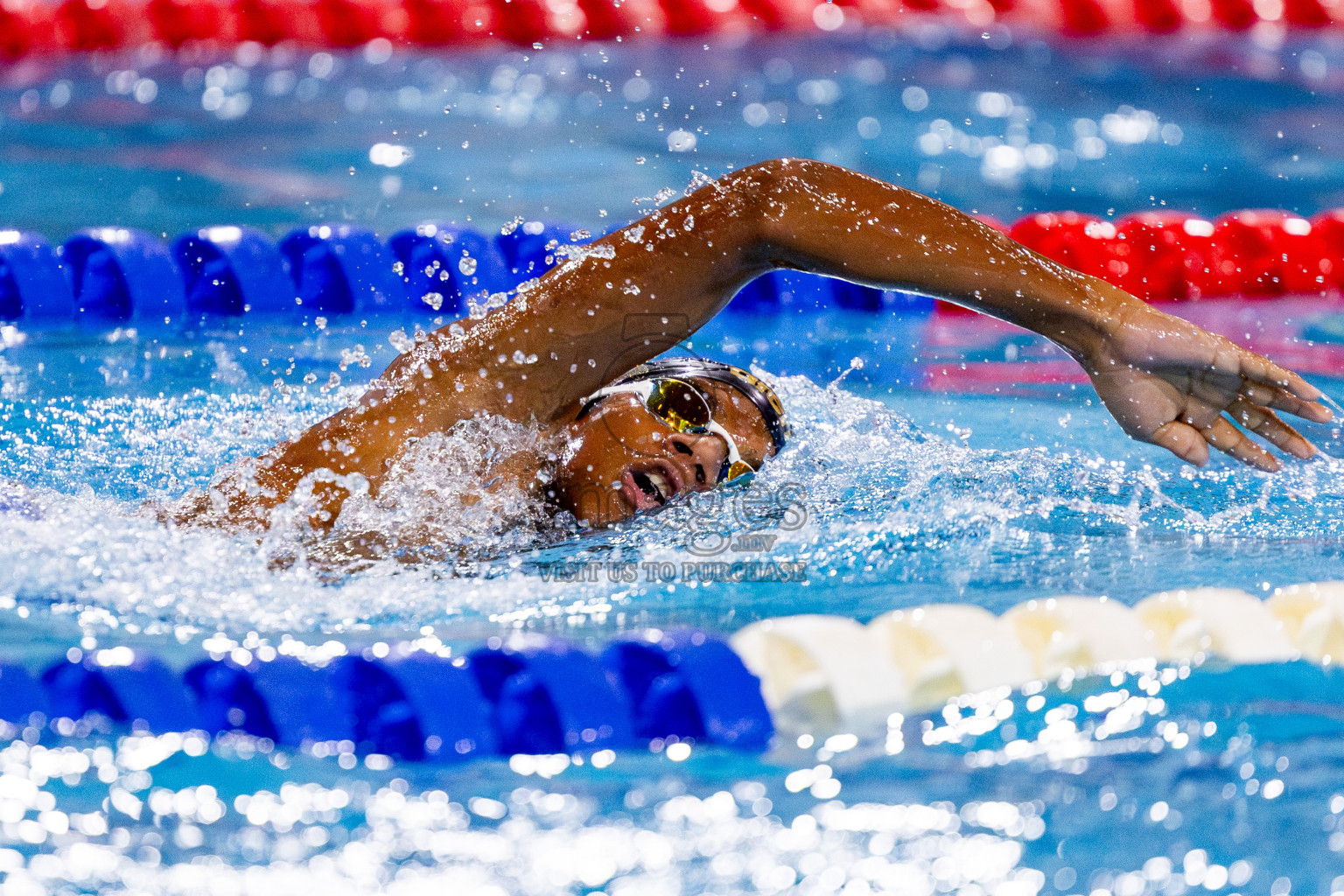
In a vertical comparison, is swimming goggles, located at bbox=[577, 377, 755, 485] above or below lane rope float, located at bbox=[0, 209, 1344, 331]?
below

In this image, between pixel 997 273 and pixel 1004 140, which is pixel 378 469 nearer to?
pixel 997 273

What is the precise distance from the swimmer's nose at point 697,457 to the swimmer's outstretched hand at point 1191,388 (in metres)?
0.58

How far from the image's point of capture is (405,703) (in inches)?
61.8

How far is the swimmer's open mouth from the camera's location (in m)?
2.04

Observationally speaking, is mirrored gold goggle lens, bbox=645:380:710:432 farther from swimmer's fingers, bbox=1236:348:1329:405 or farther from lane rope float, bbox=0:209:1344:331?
lane rope float, bbox=0:209:1344:331

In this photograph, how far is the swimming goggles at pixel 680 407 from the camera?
6.82ft

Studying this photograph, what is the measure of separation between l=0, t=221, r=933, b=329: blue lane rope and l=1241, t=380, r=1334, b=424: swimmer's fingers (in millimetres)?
2097

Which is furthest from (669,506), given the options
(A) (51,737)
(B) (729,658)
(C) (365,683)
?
(A) (51,737)

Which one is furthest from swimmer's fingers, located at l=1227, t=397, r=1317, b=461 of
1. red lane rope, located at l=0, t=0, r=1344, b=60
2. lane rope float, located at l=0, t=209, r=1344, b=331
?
red lane rope, located at l=0, t=0, r=1344, b=60

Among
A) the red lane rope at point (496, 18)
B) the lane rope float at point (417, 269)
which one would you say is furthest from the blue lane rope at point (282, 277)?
the red lane rope at point (496, 18)

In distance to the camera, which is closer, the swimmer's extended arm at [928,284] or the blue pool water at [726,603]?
the blue pool water at [726,603]

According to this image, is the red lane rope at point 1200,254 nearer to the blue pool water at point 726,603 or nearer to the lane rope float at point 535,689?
the blue pool water at point 726,603

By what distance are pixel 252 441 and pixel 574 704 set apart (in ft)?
4.45

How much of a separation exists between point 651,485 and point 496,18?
4.19 meters
